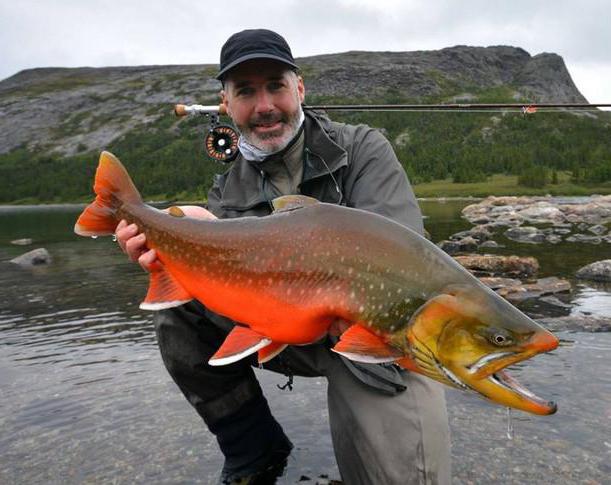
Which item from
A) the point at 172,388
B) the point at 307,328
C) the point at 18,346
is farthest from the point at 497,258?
the point at 307,328

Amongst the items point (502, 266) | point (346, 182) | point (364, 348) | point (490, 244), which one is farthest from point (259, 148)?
point (490, 244)

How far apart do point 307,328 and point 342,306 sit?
25 cm

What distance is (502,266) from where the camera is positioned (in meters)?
12.4

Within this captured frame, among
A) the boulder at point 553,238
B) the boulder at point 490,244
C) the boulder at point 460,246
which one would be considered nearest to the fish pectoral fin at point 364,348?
the boulder at point 460,246

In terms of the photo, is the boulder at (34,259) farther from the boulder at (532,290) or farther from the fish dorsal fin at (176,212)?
the fish dorsal fin at (176,212)

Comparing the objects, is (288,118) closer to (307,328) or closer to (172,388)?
(307,328)

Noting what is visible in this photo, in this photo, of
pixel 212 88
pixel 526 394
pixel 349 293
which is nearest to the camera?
pixel 526 394

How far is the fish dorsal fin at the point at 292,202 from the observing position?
3035mm

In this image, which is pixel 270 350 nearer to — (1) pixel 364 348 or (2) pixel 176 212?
(1) pixel 364 348

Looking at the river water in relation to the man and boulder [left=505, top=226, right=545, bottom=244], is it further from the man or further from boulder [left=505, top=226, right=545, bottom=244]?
boulder [left=505, top=226, right=545, bottom=244]

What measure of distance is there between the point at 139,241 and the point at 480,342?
2.20 metres

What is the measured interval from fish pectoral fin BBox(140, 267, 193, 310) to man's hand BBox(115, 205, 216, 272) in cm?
8

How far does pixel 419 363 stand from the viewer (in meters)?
2.55

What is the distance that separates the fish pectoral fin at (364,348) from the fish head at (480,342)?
0.64 feet
